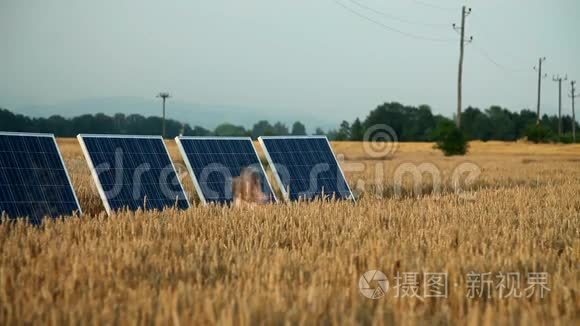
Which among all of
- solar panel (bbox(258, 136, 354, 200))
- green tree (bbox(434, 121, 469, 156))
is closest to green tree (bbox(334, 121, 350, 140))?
green tree (bbox(434, 121, 469, 156))

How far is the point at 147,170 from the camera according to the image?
12898 mm

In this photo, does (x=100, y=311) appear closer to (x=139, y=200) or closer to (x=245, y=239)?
(x=245, y=239)

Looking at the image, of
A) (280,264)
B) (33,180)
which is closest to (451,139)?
(33,180)

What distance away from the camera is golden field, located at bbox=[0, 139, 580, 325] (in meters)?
4.82

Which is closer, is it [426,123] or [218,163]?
[218,163]

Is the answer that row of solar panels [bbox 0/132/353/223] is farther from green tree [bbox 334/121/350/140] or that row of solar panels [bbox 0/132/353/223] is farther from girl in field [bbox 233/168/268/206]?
green tree [bbox 334/121/350/140]

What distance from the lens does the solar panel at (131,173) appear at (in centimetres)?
1216

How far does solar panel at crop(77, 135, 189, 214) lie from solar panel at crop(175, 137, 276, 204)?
0.55m

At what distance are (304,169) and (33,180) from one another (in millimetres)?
5754

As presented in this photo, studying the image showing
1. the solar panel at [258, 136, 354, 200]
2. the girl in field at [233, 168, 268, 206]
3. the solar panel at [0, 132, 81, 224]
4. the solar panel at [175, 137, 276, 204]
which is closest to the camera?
the solar panel at [0, 132, 81, 224]

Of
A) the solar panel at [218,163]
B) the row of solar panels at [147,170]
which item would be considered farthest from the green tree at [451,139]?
the solar panel at [218,163]

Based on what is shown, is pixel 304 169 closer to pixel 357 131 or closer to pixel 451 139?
pixel 451 139

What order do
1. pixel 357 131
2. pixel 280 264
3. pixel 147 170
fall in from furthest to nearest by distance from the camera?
pixel 357 131
pixel 147 170
pixel 280 264

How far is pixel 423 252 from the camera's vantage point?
7754mm
